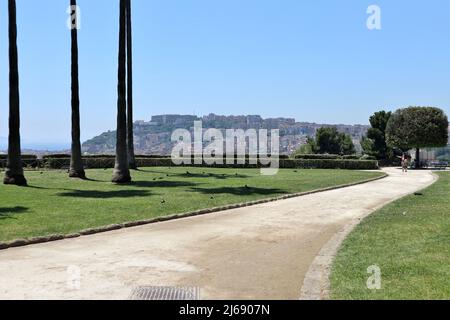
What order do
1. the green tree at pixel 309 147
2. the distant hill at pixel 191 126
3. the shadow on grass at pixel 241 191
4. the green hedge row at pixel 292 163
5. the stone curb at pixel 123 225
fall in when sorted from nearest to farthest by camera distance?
the stone curb at pixel 123 225 < the shadow on grass at pixel 241 191 < the green hedge row at pixel 292 163 < the green tree at pixel 309 147 < the distant hill at pixel 191 126

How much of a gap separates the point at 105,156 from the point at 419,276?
36.7 metres

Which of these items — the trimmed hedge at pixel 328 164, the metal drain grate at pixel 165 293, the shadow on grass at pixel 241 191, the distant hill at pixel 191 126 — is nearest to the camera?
the metal drain grate at pixel 165 293

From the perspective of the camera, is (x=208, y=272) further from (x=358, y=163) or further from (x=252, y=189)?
(x=358, y=163)

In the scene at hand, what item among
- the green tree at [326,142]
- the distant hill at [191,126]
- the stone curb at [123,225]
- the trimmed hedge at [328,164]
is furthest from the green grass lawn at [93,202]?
the distant hill at [191,126]

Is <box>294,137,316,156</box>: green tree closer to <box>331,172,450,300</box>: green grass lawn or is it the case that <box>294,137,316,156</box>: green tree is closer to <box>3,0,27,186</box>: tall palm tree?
<box>3,0,27,186</box>: tall palm tree

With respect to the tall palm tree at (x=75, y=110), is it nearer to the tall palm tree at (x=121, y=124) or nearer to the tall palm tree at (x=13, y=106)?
the tall palm tree at (x=121, y=124)

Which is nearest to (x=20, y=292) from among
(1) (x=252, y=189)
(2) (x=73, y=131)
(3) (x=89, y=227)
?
(3) (x=89, y=227)

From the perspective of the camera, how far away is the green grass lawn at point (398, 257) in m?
6.17

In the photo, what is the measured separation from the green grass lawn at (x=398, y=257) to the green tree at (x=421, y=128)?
33655 millimetres

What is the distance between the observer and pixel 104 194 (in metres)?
18.0

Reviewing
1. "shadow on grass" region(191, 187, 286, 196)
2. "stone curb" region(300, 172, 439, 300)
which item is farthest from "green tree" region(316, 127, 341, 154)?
"stone curb" region(300, 172, 439, 300)

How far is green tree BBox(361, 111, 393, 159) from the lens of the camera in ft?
191

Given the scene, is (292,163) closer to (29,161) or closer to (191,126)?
(29,161)
